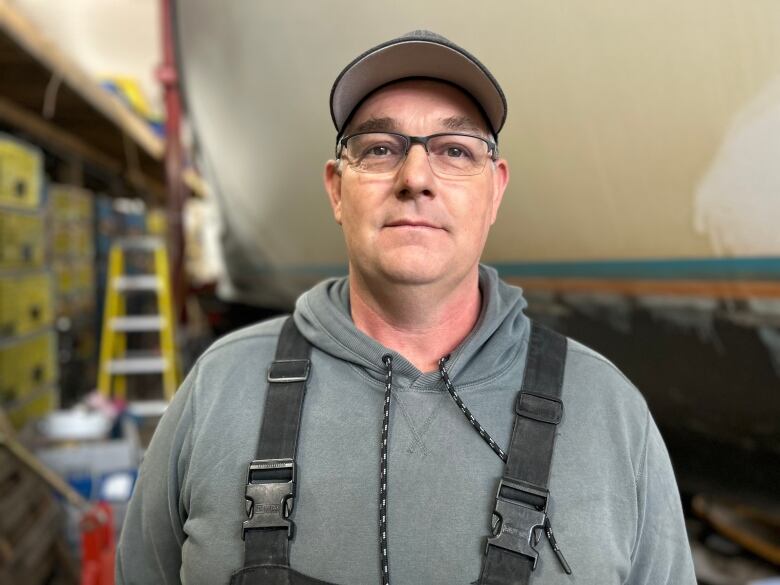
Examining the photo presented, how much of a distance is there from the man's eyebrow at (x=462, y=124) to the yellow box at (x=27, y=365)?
2.63 m

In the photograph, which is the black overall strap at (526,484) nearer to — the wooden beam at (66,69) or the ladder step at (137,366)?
the wooden beam at (66,69)

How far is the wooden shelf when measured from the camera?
277 centimetres

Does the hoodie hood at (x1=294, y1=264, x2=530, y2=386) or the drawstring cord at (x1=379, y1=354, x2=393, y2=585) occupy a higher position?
the hoodie hood at (x1=294, y1=264, x2=530, y2=386)

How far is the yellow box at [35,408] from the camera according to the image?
299cm

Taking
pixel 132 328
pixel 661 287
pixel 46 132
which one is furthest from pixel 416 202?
pixel 46 132

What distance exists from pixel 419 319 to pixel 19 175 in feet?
9.18

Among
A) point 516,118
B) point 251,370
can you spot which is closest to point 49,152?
point 516,118

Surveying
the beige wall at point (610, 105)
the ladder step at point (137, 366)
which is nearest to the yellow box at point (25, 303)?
the ladder step at point (137, 366)

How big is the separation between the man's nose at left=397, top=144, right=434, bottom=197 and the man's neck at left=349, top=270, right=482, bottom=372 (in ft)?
0.45

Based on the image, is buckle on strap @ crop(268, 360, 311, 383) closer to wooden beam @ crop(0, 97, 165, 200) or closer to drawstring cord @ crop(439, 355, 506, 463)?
drawstring cord @ crop(439, 355, 506, 463)

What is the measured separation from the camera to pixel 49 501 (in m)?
2.12

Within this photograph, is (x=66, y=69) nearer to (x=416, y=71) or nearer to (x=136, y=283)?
(x=136, y=283)

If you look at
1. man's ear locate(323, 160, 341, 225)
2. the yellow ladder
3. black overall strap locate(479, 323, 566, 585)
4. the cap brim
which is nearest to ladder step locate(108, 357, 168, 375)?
Answer: the yellow ladder

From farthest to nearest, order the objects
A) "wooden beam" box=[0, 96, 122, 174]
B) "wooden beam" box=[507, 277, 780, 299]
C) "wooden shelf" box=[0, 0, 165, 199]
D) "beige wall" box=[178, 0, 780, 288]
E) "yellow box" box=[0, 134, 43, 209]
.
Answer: "wooden beam" box=[0, 96, 122, 174] < "yellow box" box=[0, 134, 43, 209] < "wooden shelf" box=[0, 0, 165, 199] < "wooden beam" box=[507, 277, 780, 299] < "beige wall" box=[178, 0, 780, 288]
